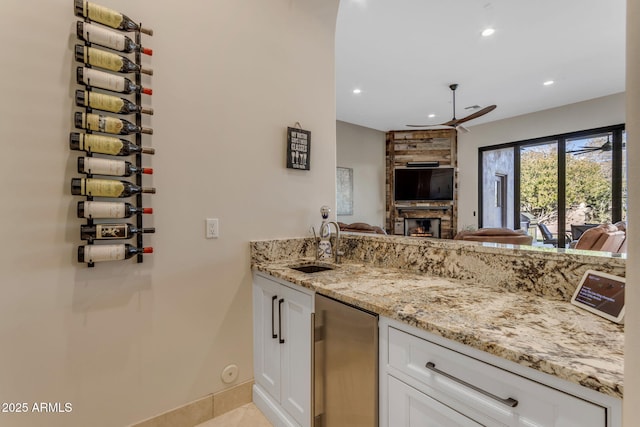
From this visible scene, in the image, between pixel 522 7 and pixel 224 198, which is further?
pixel 522 7

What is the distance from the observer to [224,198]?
1756mm

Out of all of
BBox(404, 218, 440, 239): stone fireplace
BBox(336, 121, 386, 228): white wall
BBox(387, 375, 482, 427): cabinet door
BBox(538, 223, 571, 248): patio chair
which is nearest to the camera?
BBox(387, 375, 482, 427): cabinet door

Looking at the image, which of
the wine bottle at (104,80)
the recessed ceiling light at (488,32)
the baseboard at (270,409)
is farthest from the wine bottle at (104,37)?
the recessed ceiling light at (488,32)

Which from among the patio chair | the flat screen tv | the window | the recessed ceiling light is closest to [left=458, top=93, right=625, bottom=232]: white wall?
the window

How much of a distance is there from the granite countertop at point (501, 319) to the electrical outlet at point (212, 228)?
503 mm

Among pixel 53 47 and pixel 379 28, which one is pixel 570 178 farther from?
pixel 53 47

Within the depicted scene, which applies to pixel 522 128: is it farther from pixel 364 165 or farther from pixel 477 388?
pixel 477 388

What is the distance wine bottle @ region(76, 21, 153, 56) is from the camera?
129 centimetres

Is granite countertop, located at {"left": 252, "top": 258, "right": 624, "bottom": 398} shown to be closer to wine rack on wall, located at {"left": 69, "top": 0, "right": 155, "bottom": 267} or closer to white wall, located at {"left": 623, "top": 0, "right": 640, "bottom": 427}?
white wall, located at {"left": 623, "top": 0, "right": 640, "bottom": 427}

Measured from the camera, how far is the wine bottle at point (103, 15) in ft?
4.23

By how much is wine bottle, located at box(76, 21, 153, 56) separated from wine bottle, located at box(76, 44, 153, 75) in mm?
34

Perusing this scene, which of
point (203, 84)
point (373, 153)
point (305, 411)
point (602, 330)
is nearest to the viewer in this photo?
point (602, 330)

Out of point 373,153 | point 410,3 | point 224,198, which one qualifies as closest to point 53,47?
point 224,198

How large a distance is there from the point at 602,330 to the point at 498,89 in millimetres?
4761
